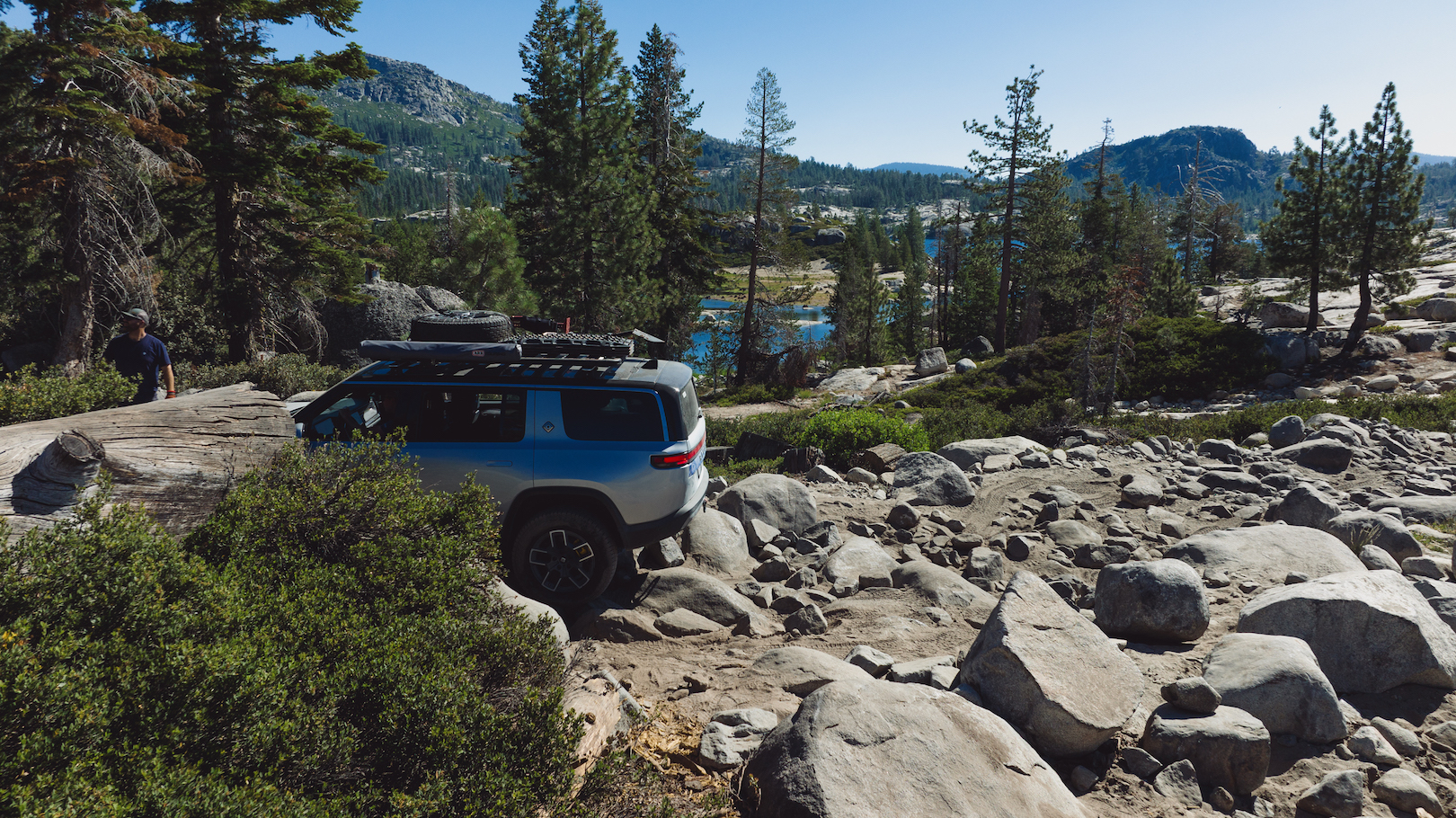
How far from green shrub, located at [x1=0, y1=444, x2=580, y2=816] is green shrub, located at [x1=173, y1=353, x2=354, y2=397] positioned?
14.4 meters

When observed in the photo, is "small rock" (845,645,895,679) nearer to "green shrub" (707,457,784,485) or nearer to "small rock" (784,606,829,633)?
"small rock" (784,606,829,633)

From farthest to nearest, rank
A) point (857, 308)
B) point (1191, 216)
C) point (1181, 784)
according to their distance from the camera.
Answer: point (1191, 216) < point (857, 308) < point (1181, 784)

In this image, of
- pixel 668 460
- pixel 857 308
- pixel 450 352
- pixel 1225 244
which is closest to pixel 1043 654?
pixel 668 460

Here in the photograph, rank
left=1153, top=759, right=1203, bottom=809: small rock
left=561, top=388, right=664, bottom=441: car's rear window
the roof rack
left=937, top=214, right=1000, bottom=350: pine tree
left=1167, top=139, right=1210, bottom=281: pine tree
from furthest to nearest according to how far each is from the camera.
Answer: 1. left=1167, top=139, right=1210, bottom=281: pine tree
2. left=937, top=214, right=1000, bottom=350: pine tree
3. left=561, top=388, right=664, bottom=441: car's rear window
4. the roof rack
5. left=1153, top=759, right=1203, bottom=809: small rock

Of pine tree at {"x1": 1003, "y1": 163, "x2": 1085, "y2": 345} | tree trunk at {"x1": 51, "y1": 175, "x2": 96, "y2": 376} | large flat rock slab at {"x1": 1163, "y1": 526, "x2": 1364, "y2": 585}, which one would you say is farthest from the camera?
pine tree at {"x1": 1003, "y1": 163, "x2": 1085, "y2": 345}

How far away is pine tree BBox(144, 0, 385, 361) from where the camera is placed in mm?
17266

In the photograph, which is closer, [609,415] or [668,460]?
→ [668,460]

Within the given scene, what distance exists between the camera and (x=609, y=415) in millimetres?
6453

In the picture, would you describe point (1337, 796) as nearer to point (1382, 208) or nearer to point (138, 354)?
point (138, 354)

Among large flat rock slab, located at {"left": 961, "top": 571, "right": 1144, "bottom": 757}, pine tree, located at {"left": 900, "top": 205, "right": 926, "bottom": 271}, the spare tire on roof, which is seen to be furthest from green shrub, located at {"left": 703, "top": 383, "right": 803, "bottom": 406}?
pine tree, located at {"left": 900, "top": 205, "right": 926, "bottom": 271}

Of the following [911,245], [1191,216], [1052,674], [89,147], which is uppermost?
[911,245]

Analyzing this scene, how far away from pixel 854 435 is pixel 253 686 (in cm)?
1149

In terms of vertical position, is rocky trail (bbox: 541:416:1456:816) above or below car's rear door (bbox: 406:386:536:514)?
below

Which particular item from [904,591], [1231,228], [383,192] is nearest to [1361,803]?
[904,591]
